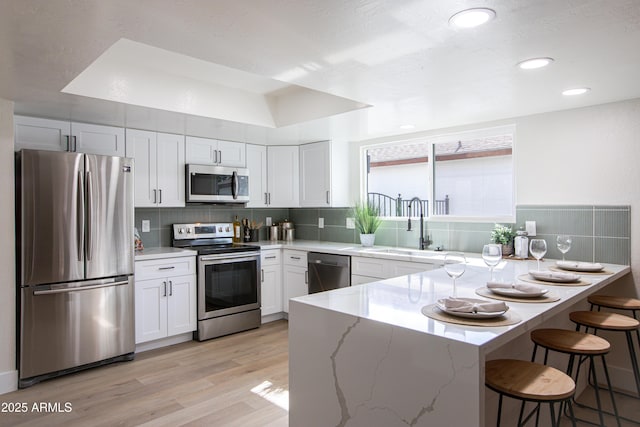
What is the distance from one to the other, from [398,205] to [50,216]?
3.21 meters

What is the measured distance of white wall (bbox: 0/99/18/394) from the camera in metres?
2.83

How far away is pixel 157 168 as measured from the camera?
3928 millimetres

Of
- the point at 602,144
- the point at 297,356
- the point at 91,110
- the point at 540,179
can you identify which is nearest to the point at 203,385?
the point at 297,356

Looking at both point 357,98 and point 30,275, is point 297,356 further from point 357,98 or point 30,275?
point 30,275

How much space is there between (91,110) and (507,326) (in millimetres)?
3123

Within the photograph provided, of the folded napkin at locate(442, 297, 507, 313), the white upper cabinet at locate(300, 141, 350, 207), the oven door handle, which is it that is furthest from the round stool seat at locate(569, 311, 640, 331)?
the oven door handle


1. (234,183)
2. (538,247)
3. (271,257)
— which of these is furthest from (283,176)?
(538,247)

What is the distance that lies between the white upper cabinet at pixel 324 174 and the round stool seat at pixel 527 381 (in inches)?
123

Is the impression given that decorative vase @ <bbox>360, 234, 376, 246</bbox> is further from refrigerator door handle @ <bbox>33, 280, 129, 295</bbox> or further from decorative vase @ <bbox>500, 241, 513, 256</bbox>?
refrigerator door handle @ <bbox>33, 280, 129, 295</bbox>

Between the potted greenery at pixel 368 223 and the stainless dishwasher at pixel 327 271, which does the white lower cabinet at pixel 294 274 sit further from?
the potted greenery at pixel 368 223

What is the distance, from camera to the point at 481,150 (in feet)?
12.6

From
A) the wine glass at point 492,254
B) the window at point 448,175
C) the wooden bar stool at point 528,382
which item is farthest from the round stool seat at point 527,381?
the window at point 448,175

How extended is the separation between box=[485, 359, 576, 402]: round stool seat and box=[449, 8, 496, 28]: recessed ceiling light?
142cm

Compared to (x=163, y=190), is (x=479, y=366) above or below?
below
